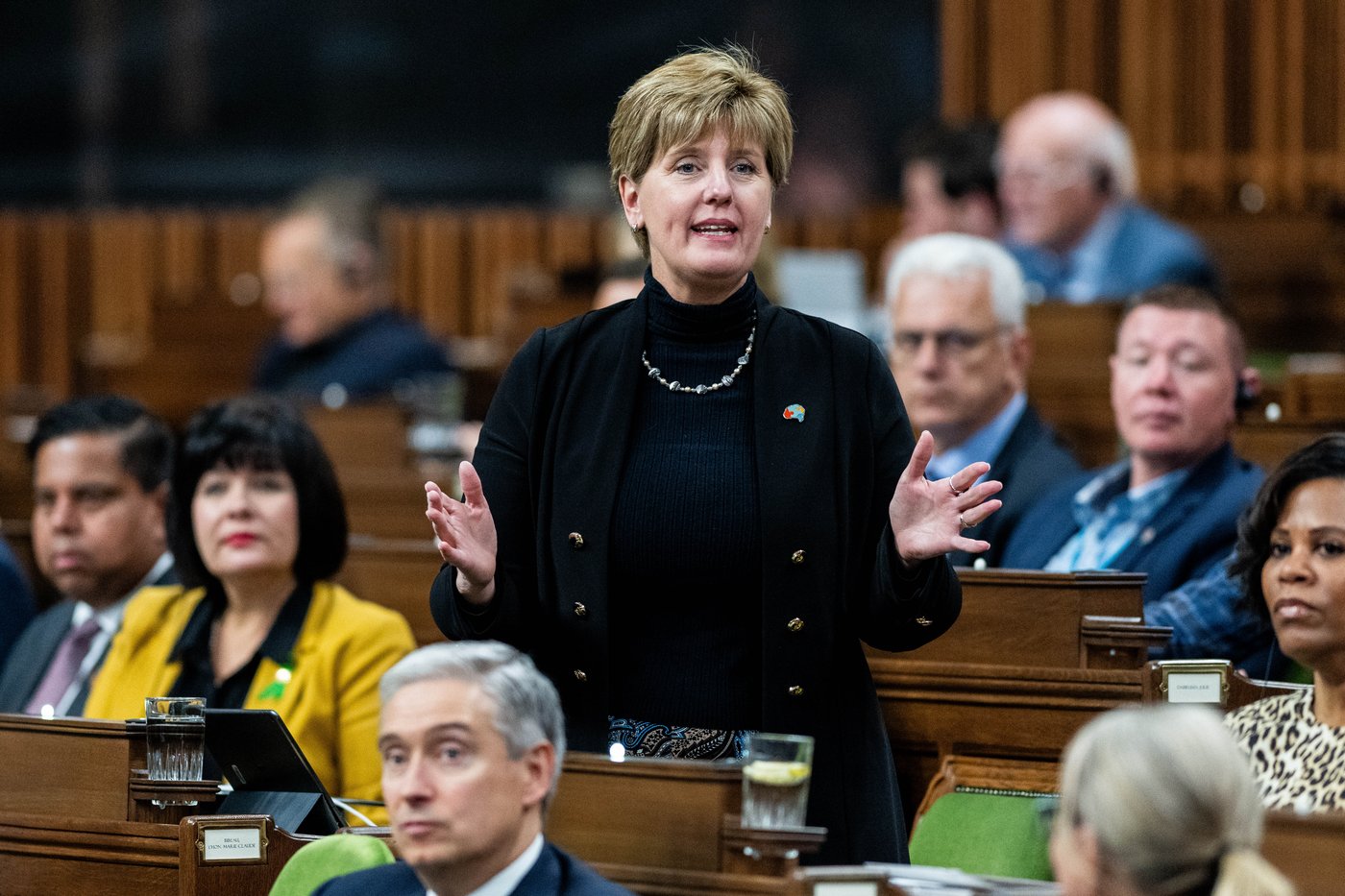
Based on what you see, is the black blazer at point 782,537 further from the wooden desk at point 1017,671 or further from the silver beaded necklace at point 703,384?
the wooden desk at point 1017,671

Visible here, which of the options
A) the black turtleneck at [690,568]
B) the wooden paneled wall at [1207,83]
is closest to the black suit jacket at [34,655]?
the black turtleneck at [690,568]

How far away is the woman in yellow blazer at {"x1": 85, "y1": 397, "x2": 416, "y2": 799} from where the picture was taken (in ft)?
10.9

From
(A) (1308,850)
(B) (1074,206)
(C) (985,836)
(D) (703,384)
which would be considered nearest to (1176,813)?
(A) (1308,850)

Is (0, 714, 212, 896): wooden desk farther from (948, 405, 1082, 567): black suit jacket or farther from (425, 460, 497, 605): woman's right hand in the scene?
(948, 405, 1082, 567): black suit jacket

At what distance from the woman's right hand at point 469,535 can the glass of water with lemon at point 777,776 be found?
35cm

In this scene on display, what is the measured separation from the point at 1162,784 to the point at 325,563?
2069 mm

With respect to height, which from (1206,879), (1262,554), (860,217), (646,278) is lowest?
(1206,879)

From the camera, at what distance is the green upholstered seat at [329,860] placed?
2350mm

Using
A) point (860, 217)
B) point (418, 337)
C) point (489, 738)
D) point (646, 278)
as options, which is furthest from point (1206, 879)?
point (860, 217)

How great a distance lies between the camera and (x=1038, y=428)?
390 cm

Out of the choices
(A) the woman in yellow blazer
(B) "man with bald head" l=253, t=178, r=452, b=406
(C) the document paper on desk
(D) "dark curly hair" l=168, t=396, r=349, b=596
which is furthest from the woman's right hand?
(B) "man with bald head" l=253, t=178, r=452, b=406

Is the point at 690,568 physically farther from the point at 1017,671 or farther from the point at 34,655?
the point at 34,655

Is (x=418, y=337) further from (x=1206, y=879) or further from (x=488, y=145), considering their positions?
(x=1206, y=879)

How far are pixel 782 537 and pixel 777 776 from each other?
0.28 metres
